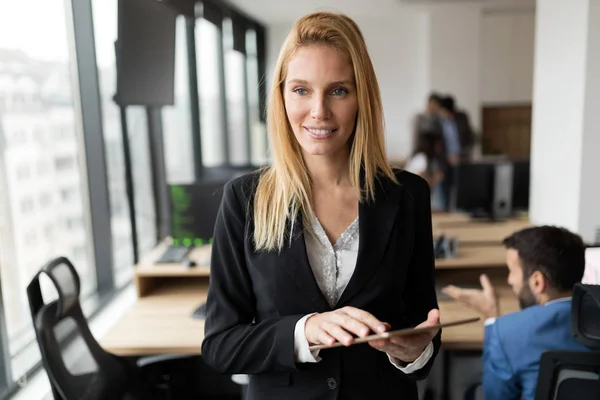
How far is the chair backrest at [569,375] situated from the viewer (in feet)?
4.63

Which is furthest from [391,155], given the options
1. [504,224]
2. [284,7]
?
[504,224]

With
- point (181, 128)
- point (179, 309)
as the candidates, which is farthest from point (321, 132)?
point (181, 128)

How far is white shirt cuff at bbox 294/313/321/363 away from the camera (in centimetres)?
96

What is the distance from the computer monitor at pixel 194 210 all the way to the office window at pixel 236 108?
11.5 feet

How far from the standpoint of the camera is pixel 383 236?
103 centimetres

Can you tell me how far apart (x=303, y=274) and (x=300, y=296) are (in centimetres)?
4

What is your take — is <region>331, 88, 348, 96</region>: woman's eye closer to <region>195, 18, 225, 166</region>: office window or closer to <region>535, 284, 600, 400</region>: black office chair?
<region>535, 284, 600, 400</region>: black office chair

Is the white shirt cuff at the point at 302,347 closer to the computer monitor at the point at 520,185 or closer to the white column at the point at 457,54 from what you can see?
the computer monitor at the point at 520,185

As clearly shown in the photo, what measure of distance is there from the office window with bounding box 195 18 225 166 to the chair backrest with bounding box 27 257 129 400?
3.02 metres

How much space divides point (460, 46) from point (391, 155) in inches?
70.5

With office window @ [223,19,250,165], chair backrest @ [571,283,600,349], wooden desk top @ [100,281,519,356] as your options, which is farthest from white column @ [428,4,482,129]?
chair backrest @ [571,283,600,349]

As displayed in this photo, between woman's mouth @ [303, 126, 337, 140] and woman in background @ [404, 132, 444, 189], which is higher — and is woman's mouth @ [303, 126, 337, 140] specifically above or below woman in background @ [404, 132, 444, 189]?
above

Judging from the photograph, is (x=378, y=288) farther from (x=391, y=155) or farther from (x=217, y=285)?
(x=391, y=155)

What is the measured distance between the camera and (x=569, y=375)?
1436 mm
